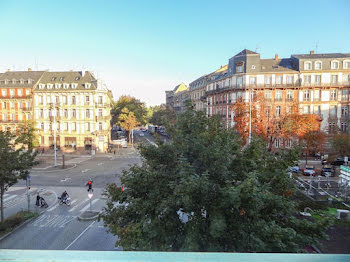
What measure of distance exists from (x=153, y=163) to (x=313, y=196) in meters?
18.2

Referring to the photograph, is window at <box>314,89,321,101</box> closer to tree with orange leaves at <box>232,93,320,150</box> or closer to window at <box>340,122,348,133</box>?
window at <box>340,122,348,133</box>

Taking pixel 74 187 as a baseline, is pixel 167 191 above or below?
above

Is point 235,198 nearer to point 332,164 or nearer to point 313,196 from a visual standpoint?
point 313,196

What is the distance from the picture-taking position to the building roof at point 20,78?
48656 millimetres

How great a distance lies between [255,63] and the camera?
4272 centimetres

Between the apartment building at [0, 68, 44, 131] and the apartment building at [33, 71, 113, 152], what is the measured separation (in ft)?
5.57

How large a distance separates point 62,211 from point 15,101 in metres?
40.0

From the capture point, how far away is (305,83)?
41.8 metres

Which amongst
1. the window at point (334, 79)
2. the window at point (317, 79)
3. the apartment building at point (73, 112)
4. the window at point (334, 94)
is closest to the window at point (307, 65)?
the window at point (317, 79)

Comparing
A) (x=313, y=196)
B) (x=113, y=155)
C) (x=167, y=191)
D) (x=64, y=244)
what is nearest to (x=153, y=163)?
(x=167, y=191)

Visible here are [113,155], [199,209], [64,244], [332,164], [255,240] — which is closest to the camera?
[255,240]

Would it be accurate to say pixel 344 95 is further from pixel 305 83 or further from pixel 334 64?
pixel 305 83

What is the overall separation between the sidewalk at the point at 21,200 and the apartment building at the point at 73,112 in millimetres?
23377

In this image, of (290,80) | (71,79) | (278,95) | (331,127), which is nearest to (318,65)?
(290,80)
